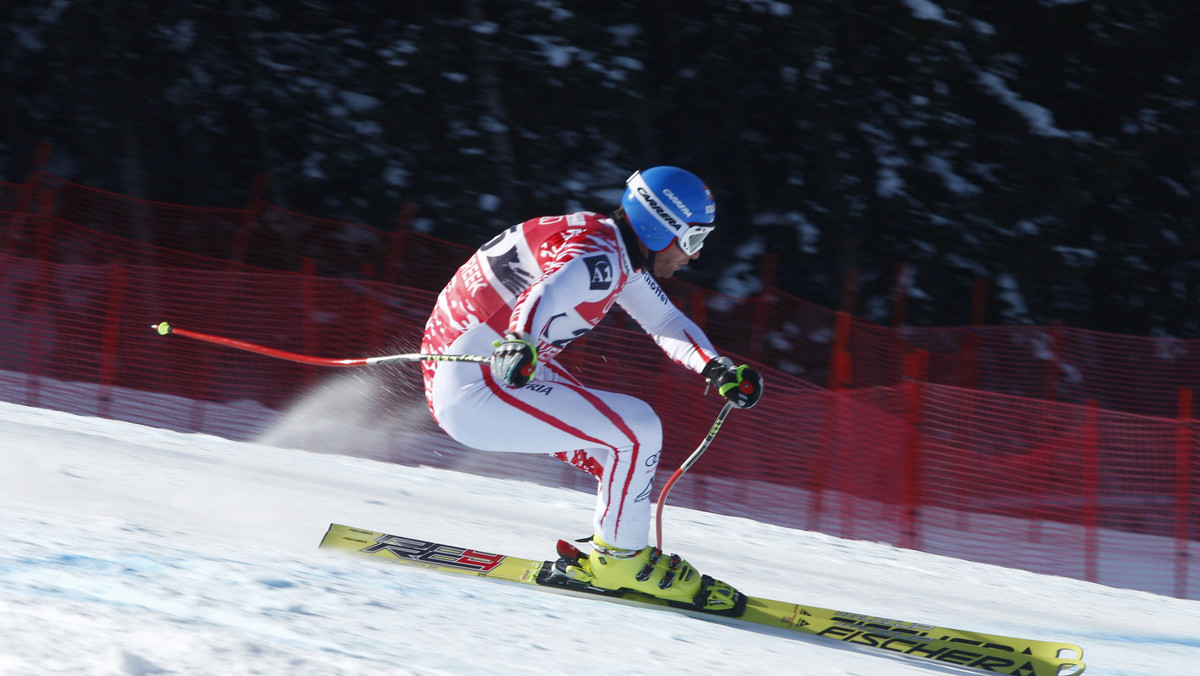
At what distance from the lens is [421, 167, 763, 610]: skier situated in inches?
138

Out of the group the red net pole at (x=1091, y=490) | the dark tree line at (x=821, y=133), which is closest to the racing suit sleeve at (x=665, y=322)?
the red net pole at (x=1091, y=490)

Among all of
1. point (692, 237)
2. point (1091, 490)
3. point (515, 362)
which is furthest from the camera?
point (1091, 490)

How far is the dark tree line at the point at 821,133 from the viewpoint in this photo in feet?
41.0

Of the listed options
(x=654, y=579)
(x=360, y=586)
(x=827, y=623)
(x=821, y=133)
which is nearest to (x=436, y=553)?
(x=360, y=586)

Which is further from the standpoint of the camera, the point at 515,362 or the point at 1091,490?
the point at 1091,490

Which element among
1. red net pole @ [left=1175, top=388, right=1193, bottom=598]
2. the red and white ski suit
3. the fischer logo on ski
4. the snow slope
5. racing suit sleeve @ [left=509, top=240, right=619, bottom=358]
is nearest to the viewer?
the snow slope

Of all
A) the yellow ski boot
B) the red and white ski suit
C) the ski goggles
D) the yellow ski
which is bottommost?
the yellow ski

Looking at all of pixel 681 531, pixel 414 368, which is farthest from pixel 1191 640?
pixel 414 368

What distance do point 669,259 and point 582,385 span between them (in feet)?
1.70

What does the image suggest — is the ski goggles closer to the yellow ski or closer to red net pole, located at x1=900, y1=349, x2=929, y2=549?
the yellow ski

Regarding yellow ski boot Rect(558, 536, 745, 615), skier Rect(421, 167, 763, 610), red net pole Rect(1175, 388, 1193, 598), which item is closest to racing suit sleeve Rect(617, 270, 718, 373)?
skier Rect(421, 167, 763, 610)

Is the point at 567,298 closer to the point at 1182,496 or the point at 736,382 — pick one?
the point at 736,382

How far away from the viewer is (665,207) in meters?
3.63

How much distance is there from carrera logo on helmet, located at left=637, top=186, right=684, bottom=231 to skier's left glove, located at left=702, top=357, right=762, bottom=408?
50cm
